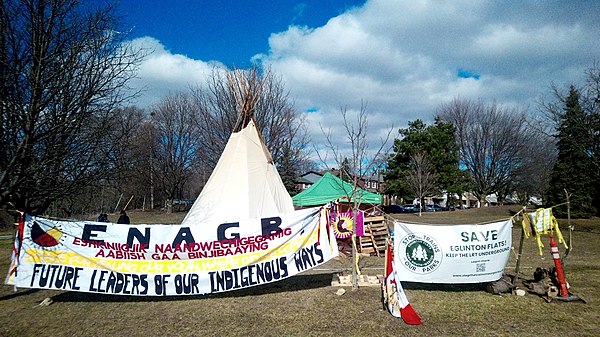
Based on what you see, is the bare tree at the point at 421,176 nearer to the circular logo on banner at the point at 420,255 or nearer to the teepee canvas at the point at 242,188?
the teepee canvas at the point at 242,188

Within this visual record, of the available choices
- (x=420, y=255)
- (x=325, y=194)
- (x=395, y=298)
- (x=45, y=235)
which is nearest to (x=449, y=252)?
(x=420, y=255)

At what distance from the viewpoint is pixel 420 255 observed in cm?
639

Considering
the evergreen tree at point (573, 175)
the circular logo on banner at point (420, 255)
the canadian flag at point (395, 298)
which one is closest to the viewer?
the canadian flag at point (395, 298)

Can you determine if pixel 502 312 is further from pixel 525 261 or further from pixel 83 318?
pixel 83 318

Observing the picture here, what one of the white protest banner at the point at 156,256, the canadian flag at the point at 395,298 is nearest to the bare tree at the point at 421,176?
the canadian flag at the point at 395,298

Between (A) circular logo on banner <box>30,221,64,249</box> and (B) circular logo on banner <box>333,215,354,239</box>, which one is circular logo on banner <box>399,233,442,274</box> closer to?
(B) circular logo on banner <box>333,215,354,239</box>

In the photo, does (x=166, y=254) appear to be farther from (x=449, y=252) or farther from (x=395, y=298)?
(x=449, y=252)

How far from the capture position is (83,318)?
5695 millimetres

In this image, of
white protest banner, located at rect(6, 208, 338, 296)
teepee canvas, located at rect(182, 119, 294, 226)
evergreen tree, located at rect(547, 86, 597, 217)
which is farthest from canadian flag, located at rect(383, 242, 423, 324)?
evergreen tree, located at rect(547, 86, 597, 217)

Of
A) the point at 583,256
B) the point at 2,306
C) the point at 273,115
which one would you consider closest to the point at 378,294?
the point at 2,306

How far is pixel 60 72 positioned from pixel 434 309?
810 centimetres

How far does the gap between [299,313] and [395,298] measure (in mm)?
1649

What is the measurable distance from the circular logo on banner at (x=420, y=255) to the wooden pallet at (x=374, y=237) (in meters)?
4.96

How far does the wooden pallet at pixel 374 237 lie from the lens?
455 inches
